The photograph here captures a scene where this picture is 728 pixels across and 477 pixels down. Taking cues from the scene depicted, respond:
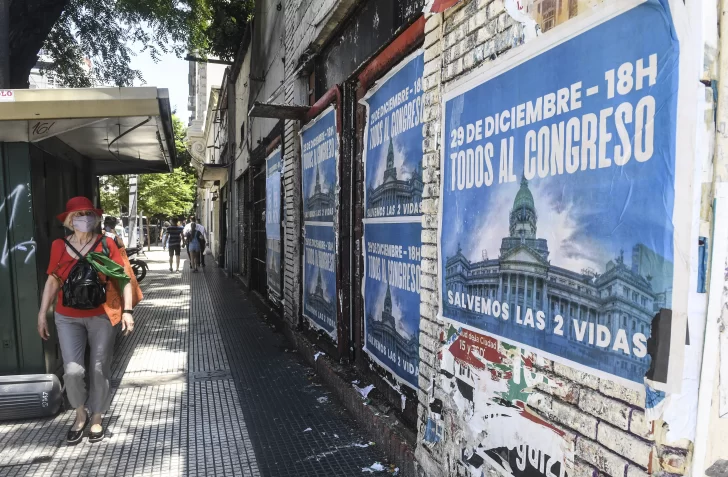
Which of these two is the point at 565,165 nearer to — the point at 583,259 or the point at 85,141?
the point at 583,259

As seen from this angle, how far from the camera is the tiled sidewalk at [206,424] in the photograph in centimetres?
356

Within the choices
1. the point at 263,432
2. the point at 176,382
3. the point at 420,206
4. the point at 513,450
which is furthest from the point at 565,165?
the point at 176,382

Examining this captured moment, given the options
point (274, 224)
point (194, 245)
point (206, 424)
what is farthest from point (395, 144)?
point (194, 245)

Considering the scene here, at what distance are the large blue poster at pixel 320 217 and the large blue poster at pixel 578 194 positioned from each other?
276 centimetres

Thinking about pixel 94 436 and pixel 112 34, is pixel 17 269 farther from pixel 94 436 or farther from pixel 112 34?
pixel 112 34

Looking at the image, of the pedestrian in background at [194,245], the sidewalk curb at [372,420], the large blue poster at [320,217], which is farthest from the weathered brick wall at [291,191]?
the pedestrian in background at [194,245]

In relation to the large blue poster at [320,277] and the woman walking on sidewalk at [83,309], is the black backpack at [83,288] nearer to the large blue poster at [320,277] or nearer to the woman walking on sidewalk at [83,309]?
the woman walking on sidewalk at [83,309]

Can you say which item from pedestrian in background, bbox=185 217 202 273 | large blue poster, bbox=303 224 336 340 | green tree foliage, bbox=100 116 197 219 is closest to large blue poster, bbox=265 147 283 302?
large blue poster, bbox=303 224 336 340

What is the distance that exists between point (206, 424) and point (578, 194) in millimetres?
3600

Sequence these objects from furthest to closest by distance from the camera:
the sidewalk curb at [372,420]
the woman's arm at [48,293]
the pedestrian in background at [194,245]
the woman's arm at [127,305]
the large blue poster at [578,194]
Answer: the pedestrian in background at [194,245], the woman's arm at [127,305], the woman's arm at [48,293], the sidewalk curb at [372,420], the large blue poster at [578,194]

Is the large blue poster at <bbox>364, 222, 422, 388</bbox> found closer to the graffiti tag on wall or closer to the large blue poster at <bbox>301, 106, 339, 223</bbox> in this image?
the large blue poster at <bbox>301, 106, 339, 223</bbox>

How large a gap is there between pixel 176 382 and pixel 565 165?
15.5 feet

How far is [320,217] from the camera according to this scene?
5688 mm

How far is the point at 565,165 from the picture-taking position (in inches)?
75.0
